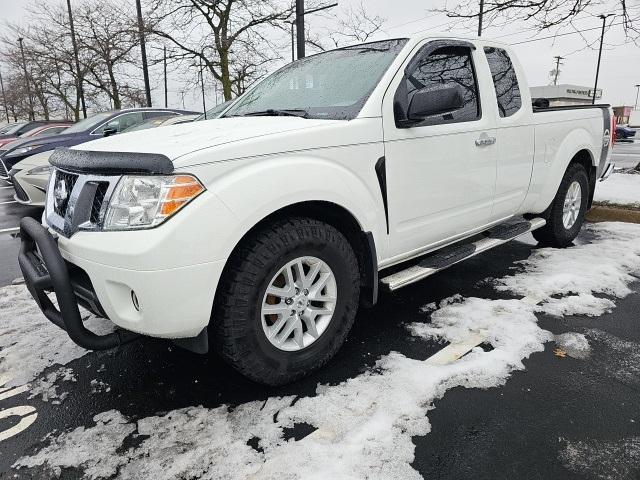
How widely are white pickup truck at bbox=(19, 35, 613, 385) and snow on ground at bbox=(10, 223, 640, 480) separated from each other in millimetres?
272

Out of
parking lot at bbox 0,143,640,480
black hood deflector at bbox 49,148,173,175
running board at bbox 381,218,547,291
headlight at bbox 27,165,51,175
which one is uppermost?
black hood deflector at bbox 49,148,173,175

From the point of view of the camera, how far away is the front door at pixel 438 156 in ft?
9.25

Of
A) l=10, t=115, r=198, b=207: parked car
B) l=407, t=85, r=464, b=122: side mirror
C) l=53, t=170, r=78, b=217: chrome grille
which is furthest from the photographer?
l=10, t=115, r=198, b=207: parked car

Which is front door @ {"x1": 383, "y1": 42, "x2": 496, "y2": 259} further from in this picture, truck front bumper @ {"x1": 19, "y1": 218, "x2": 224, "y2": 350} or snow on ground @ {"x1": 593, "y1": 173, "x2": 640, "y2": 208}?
snow on ground @ {"x1": 593, "y1": 173, "x2": 640, "y2": 208}

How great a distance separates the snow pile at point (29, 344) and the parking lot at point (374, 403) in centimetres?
1

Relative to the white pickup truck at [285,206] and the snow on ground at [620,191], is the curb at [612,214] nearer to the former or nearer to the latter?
the snow on ground at [620,191]

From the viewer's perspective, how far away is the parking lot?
198 centimetres

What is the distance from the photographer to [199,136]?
93.7 inches

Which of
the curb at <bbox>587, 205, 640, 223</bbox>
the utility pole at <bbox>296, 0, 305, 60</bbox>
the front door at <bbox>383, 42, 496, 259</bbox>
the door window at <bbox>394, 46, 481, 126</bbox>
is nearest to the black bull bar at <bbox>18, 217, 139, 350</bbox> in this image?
the front door at <bbox>383, 42, 496, 259</bbox>

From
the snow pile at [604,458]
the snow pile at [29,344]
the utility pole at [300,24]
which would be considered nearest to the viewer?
the snow pile at [604,458]

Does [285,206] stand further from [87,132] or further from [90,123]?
[90,123]

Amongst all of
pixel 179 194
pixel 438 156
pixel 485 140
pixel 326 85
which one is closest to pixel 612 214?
pixel 485 140

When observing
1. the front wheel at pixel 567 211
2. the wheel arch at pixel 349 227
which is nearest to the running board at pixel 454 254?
the wheel arch at pixel 349 227

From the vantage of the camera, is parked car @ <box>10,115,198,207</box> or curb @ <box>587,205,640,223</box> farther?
parked car @ <box>10,115,198,207</box>
